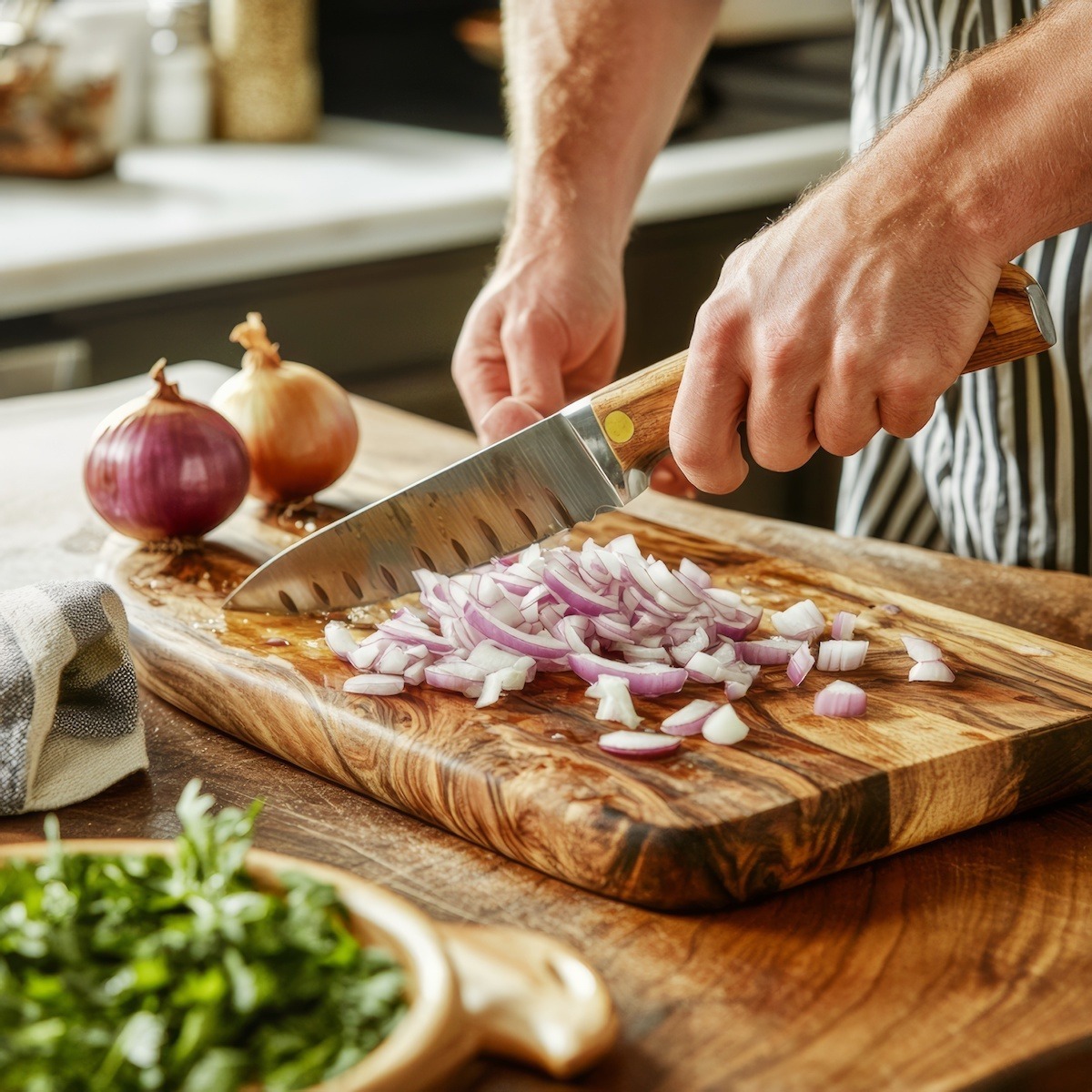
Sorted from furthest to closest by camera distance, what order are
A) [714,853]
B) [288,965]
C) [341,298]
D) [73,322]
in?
[341,298] < [73,322] < [714,853] < [288,965]

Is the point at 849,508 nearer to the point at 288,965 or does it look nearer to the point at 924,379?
the point at 924,379

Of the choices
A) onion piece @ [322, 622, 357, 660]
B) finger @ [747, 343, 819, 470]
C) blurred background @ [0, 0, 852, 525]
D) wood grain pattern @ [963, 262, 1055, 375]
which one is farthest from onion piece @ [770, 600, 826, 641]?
blurred background @ [0, 0, 852, 525]

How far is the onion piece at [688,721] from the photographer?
3.09 feet

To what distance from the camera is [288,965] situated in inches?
24.7

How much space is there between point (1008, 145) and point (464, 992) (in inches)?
Answer: 25.4

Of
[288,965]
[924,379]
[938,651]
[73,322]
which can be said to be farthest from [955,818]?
[73,322]

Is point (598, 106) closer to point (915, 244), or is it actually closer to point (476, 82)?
point (915, 244)

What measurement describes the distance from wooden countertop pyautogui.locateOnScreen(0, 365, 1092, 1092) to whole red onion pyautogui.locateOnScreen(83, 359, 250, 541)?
0.24m

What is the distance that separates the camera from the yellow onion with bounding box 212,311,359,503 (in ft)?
4.56

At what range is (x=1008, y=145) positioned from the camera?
3.09 ft

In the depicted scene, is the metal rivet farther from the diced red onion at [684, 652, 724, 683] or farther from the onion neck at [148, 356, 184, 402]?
the onion neck at [148, 356, 184, 402]

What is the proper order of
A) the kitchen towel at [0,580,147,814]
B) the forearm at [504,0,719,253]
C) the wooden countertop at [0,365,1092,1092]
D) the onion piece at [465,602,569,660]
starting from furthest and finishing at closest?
the forearm at [504,0,719,253] < the onion piece at [465,602,569,660] < the kitchen towel at [0,580,147,814] < the wooden countertop at [0,365,1092,1092]

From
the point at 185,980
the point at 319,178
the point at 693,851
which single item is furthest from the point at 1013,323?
the point at 319,178

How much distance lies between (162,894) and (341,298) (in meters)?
1.88
